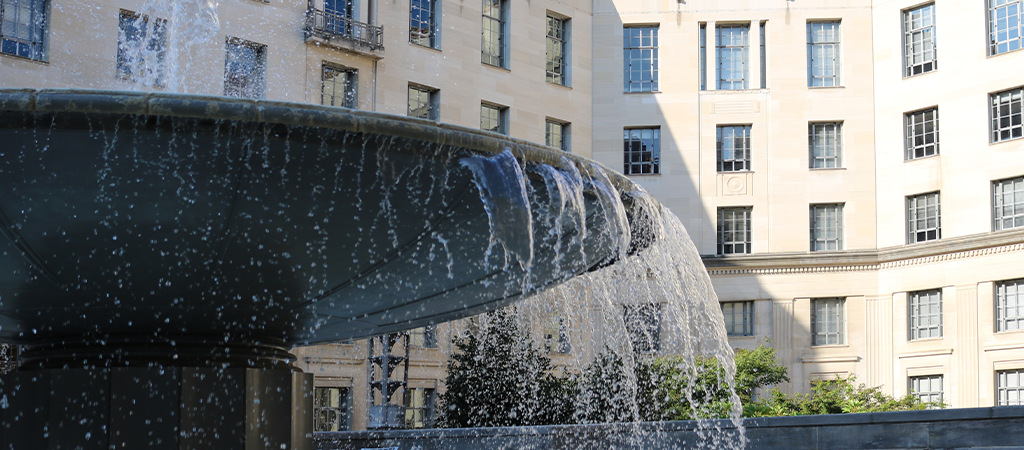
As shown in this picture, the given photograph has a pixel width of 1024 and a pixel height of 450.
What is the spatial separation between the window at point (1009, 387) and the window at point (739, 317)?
728cm

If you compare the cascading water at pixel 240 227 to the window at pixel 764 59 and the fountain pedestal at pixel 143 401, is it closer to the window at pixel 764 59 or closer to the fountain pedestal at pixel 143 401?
the fountain pedestal at pixel 143 401

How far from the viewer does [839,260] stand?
3438 centimetres

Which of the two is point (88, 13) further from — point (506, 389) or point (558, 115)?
point (558, 115)

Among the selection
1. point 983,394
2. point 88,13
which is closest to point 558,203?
point 88,13

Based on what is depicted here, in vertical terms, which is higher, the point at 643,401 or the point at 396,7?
the point at 396,7

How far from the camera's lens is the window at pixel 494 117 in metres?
33.8

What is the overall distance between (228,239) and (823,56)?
3405 cm

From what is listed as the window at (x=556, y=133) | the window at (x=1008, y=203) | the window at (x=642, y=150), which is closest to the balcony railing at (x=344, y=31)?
the window at (x=556, y=133)

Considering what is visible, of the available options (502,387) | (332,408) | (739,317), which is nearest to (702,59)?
(739,317)

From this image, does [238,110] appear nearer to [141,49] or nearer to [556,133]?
[141,49]

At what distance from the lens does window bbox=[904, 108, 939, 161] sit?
1325 inches

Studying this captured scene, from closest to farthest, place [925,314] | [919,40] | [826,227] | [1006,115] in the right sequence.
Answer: [1006,115] → [925,314] → [919,40] → [826,227]

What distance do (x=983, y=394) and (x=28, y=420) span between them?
30585mm

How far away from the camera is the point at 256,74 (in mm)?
28203
